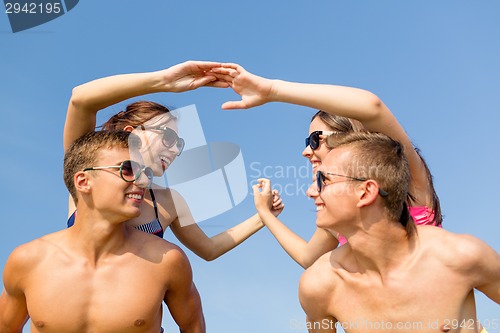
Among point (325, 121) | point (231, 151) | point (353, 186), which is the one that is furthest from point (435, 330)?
point (231, 151)

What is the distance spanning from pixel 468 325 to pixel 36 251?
4266mm

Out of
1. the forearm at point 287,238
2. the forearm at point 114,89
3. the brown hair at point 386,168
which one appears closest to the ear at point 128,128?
the forearm at point 114,89

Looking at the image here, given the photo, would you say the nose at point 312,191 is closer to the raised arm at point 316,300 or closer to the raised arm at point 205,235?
the raised arm at point 316,300

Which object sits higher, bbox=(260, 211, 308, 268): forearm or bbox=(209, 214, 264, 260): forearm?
bbox=(260, 211, 308, 268): forearm

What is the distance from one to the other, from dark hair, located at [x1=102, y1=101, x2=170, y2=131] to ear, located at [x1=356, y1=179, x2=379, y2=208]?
296 centimetres

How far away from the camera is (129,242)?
6434 millimetres

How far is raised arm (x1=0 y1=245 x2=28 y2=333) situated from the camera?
6277mm

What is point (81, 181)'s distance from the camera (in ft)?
21.0

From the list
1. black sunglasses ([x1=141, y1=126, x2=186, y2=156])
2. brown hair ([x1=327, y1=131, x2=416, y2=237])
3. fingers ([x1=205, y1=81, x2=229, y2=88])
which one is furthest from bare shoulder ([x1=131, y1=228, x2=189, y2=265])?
brown hair ([x1=327, y1=131, x2=416, y2=237])

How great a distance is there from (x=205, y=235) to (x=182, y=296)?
5.59ft

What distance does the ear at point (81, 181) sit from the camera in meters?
6.37

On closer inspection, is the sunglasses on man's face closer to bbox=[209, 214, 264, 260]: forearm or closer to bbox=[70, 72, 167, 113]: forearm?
bbox=[70, 72, 167, 113]: forearm

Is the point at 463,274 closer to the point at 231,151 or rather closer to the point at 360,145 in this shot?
the point at 360,145

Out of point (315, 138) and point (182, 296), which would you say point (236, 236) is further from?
point (315, 138)
